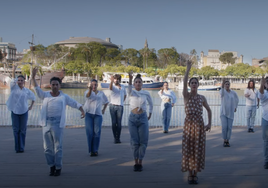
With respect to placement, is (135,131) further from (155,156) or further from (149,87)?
(149,87)

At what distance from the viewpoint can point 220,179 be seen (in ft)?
15.6

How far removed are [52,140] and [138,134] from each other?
4.79 feet

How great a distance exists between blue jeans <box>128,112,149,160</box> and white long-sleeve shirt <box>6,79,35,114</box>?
274cm

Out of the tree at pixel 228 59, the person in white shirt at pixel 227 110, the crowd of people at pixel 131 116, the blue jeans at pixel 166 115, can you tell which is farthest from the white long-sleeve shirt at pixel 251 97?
the tree at pixel 228 59

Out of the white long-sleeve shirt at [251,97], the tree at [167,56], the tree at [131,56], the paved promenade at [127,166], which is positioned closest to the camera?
the paved promenade at [127,166]

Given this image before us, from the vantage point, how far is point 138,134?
5.32 metres

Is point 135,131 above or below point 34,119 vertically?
above

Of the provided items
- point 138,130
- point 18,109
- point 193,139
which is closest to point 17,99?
point 18,109

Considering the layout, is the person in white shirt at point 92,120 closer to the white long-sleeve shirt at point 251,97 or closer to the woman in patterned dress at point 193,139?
the woman in patterned dress at point 193,139

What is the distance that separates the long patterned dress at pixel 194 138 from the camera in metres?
4.46

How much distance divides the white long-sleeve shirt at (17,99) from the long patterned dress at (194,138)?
3848 millimetres

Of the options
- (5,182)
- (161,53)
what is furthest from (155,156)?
(161,53)

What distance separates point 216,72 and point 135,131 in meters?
83.9

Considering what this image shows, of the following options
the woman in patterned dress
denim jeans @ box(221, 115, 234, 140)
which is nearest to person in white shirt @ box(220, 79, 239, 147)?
denim jeans @ box(221, 115, 234, 140)
